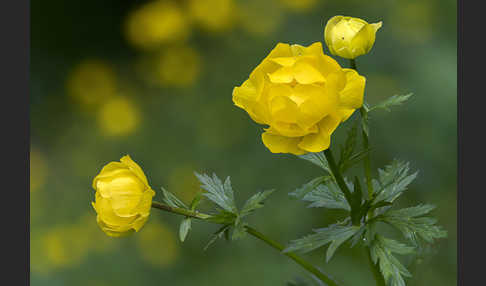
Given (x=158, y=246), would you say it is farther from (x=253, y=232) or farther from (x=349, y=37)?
(x=349, y=37)

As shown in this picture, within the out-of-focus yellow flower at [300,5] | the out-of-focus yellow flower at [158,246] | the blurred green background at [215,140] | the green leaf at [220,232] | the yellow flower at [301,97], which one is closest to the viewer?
the yellow flower at [301,97]

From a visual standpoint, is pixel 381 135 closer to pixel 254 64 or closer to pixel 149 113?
pixel 254 64

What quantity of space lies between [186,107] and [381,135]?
2.96ft

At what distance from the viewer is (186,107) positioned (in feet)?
9.36

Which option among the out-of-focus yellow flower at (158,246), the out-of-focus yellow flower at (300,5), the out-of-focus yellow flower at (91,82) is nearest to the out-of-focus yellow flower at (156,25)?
the out-of-focus yellow flower at (91,82)

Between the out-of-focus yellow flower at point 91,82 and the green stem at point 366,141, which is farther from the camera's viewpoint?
the out-of-focus yellow flower at point 91,82

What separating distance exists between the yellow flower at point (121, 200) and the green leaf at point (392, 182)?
43cm

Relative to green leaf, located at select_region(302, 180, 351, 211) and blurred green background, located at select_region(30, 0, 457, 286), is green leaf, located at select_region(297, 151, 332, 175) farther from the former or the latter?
blurred green background, located at select_region(30, 0, 457, 286)

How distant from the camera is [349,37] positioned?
1.16m

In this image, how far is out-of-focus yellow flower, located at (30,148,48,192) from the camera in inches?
118

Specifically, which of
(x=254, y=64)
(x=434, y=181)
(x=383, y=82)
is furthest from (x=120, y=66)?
(x=434, y=181)

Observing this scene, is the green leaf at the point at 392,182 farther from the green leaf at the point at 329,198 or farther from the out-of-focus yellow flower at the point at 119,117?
the out-of-focus yellow flower at the point at 119,117

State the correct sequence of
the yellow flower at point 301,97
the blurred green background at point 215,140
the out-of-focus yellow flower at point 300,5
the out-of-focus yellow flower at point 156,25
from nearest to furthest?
the yellow flower at point 301,97 → the blurred green background at point 215,140 → the out-of-focus yellow flower at point 300,5 → the out-of-focus yellow flower at point 156,25

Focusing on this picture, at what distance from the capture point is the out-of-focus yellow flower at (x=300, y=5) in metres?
2.82
